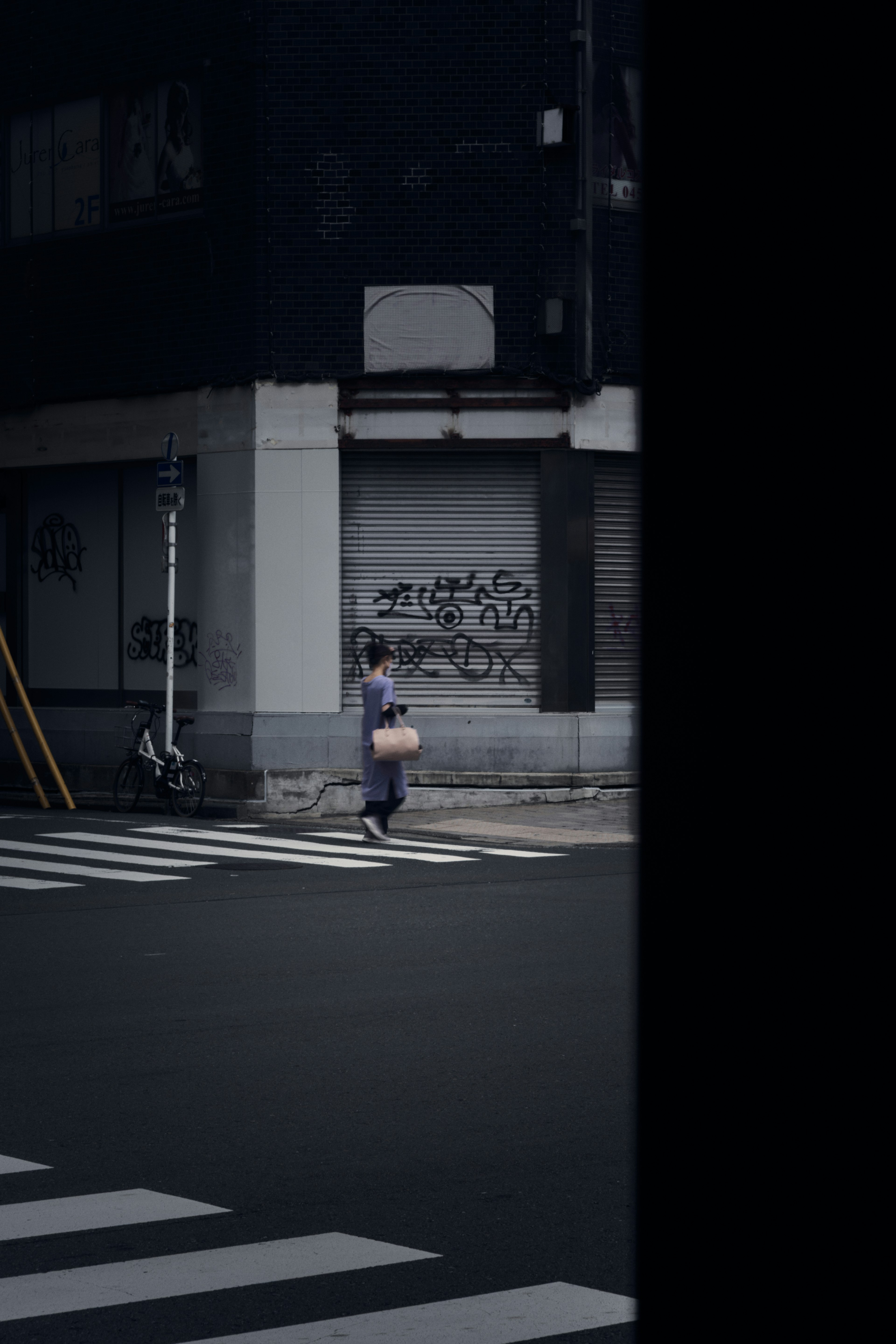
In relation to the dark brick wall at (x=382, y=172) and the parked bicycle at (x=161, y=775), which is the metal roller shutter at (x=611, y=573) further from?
the parked bicycle at (x=161, y=775)

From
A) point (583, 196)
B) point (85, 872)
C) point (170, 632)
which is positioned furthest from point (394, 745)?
point (583, 196)

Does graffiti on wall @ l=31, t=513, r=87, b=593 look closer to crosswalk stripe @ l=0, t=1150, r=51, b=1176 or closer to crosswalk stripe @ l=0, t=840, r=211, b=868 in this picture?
crosswalk stripe @ l=0, t=840, r=211, b=868

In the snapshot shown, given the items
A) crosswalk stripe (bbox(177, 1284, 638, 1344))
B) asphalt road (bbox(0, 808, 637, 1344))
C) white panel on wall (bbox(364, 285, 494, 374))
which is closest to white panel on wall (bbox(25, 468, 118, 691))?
white panel on wall (bbox(364, 285, 494, 374))

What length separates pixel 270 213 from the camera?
21.4 metres

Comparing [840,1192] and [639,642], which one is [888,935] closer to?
[840,1192]

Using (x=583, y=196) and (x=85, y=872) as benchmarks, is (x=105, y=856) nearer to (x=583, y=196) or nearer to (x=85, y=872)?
(x=85, y=872)

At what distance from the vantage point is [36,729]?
71.1 feet

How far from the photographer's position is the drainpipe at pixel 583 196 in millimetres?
21219

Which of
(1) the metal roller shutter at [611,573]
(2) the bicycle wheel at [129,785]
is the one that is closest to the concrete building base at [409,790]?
(2) the bicycle wheel at [129,785]

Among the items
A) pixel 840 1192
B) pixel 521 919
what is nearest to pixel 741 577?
pixel 840 1192

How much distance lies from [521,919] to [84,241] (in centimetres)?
1401

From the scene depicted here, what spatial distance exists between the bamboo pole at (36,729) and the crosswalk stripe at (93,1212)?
1555 cm

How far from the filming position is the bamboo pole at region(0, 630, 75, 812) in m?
21.1

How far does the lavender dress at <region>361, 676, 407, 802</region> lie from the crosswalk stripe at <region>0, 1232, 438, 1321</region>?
12.2 m
